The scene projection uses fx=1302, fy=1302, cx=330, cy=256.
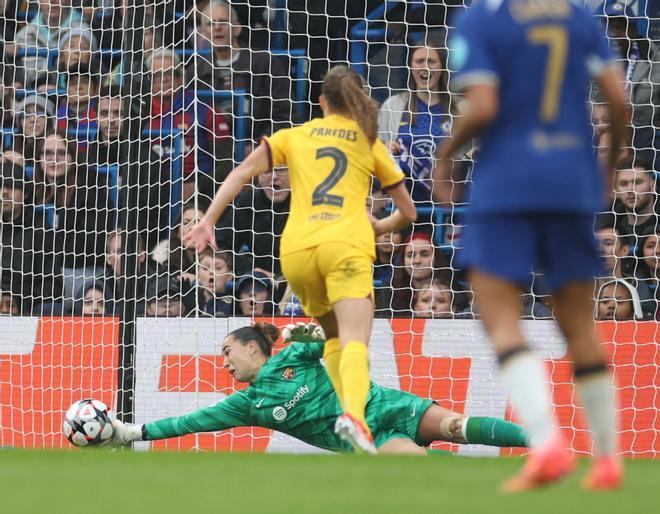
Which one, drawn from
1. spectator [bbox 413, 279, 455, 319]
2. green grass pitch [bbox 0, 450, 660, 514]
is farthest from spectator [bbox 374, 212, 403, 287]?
green grass pitch [bbox 0, 450, 660, 514]

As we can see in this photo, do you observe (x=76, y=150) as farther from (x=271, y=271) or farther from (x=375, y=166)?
(x=375, y=166)

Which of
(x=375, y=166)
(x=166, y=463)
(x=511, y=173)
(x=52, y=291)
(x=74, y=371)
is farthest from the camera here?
(x=52, y=291)

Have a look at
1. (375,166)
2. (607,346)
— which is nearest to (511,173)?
(375,166)

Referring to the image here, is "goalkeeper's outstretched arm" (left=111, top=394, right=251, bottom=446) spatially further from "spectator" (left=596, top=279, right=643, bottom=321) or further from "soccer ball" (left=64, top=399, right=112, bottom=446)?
"spectator" (left=596, top=279, right=643, bottom=321)

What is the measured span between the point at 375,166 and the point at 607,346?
334 cm

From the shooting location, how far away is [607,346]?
357 inches

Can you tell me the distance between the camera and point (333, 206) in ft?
20.3

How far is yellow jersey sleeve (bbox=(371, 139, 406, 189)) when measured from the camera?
21.0 feet

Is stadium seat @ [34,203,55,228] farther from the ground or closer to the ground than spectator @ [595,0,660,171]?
closer to the ground

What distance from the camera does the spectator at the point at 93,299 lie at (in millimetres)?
9961

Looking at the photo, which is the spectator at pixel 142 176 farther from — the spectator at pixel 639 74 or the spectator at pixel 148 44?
the spectator at pixel 639 74

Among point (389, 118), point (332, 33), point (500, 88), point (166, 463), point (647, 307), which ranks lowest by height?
point (166, 463)

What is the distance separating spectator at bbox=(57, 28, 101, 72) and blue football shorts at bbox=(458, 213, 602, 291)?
7622 mm

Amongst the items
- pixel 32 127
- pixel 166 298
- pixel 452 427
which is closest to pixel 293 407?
pixel 452 427
